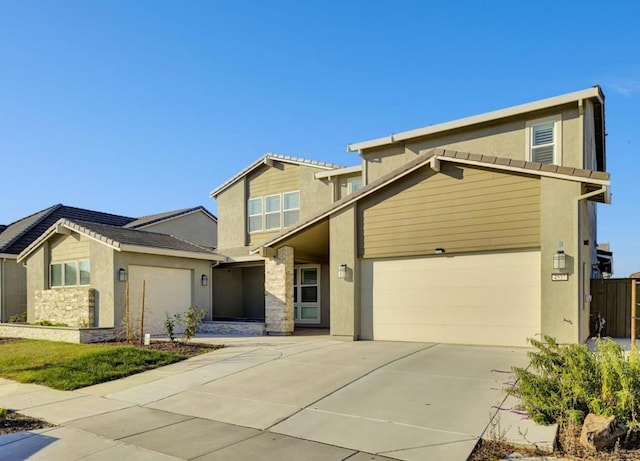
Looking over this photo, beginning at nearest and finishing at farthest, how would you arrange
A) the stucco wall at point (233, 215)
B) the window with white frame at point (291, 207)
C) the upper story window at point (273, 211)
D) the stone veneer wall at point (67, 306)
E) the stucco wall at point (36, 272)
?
the stone veneer wall at point (67, 306)
the stucco wall at point (36, 272)
the window with white frame at point (291, 207)
the upper story window at point (273, 211)
the stucco wall at point (233, 215)

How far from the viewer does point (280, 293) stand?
15086mm

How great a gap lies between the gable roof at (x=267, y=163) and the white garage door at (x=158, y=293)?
17.2ft

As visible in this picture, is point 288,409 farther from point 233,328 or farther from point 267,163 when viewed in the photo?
point 267,163

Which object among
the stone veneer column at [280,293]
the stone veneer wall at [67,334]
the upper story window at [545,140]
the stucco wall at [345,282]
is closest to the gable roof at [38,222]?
the stone veneer wall at [67,334]

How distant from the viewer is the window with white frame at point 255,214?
19906 mm

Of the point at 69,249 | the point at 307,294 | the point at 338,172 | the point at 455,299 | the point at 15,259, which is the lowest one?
the point at 307,294

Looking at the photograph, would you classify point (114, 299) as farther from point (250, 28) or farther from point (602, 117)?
point (602, 117)

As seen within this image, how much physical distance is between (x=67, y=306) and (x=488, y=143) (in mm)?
15580

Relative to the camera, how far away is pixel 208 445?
5.41 m

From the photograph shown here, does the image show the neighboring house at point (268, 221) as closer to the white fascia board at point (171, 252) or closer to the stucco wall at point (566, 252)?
the white fascia board at point (171, 252)

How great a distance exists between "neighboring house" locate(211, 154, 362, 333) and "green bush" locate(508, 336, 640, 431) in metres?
10.5

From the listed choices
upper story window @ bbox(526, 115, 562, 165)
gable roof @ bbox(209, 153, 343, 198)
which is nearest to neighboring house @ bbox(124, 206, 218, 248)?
gable roof @ bbox(209, 153, 343, 198)

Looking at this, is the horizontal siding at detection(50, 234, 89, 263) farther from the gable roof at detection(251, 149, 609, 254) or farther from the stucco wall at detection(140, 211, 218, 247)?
the gable roof at detection(251, 149, 609, 254)

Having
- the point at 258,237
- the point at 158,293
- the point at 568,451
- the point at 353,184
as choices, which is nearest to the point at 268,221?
the point at 258,237
